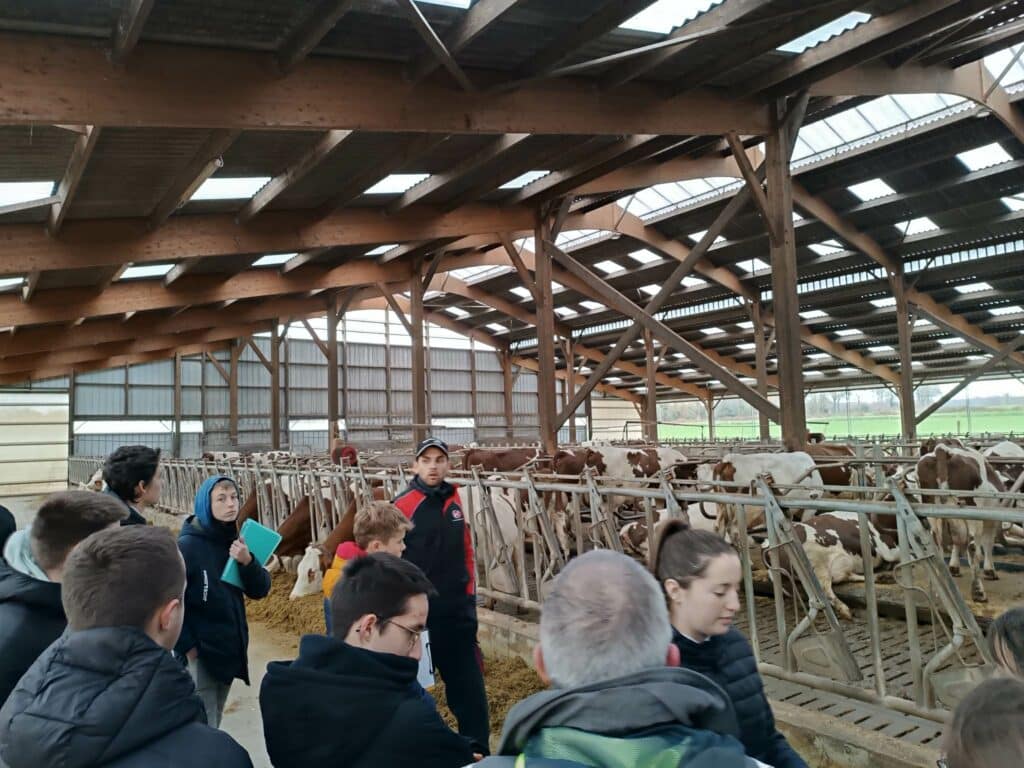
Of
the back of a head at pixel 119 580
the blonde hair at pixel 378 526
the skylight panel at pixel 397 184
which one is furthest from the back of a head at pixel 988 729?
the skylight panel at pixel 397 184

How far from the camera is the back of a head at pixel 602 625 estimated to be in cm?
126

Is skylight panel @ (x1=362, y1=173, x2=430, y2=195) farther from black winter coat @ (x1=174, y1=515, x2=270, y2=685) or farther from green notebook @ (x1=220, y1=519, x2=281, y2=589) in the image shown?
black winter coat @ (x1=174, y1=515, x2=270, y2=685)

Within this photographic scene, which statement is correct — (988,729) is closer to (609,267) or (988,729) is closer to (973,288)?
(609,267)

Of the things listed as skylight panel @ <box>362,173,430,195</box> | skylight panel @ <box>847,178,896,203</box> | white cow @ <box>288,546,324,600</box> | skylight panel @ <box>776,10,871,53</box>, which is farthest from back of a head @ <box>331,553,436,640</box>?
skylight panel @ <box>847,178,896,203</box>

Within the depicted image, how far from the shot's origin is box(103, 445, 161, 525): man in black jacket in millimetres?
3508

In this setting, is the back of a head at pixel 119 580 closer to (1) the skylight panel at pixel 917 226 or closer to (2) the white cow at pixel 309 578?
(2) the white cow at pixel 309 578

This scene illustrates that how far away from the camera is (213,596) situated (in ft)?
10.2

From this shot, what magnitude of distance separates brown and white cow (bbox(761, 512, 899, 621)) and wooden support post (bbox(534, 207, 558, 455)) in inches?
250

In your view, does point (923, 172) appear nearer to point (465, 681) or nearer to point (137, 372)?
point (465, 681)

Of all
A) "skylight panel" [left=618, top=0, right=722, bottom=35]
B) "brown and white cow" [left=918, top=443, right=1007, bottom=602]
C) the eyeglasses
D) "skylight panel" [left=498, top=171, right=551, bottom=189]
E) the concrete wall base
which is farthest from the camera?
"skylight panel" [left=498, top=171, right=551, bottom=189]

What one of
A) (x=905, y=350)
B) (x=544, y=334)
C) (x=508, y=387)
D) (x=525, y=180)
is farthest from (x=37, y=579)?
(x=508, y=387)

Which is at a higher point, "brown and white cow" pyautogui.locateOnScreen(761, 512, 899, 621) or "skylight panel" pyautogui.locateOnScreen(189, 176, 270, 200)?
"skylight panel" pyautogui.locateOnScreen(189, 176, 270, 200)

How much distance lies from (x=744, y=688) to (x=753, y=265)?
1867 centimetres

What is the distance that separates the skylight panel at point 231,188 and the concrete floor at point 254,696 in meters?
5.14
